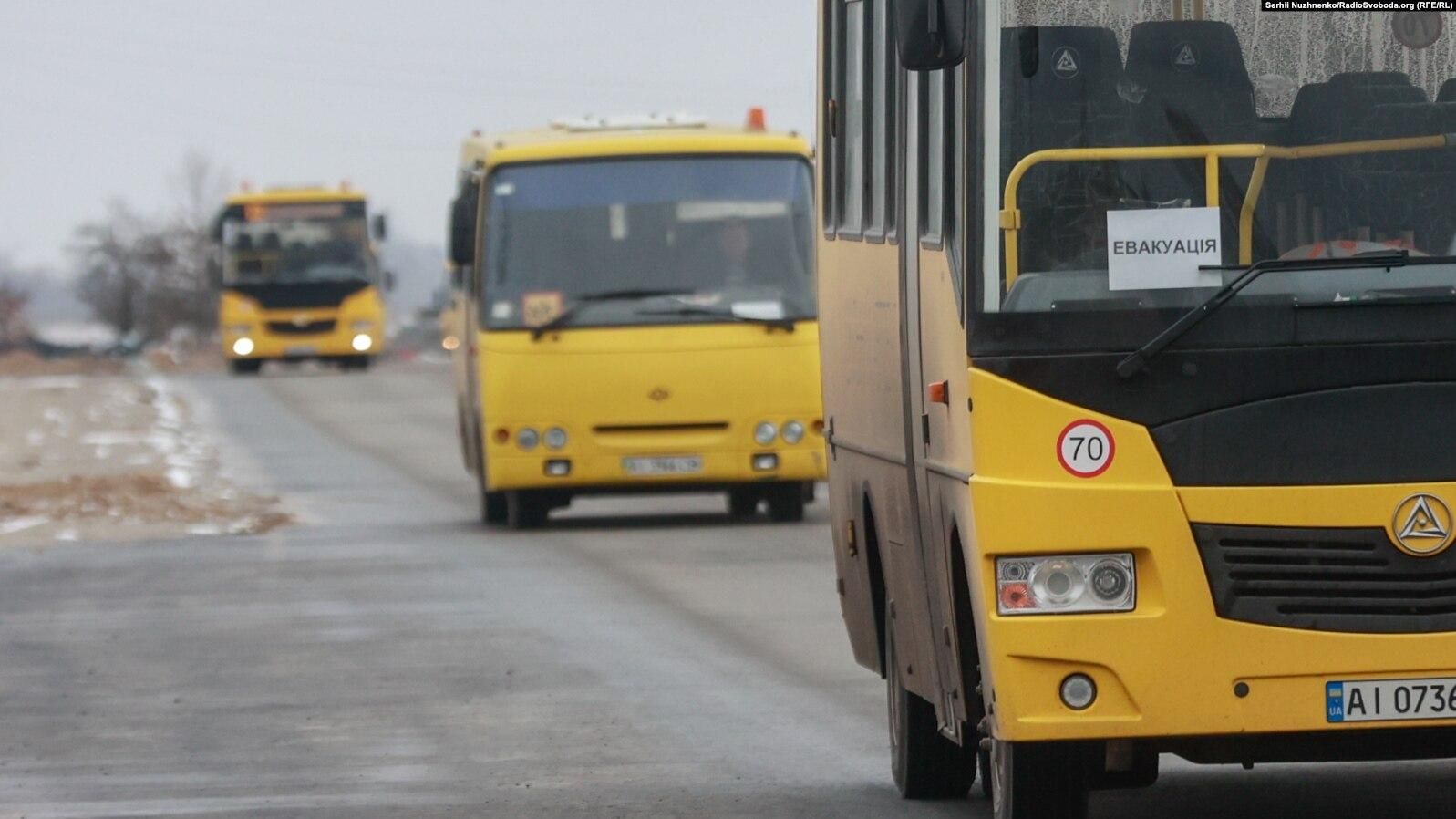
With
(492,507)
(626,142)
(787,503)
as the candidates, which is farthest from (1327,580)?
(492,507)

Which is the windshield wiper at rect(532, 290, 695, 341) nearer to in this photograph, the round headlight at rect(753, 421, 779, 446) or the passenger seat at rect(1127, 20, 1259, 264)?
the round headlight at rect(753, 421, 779, 446)

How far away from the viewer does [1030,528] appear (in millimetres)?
7781

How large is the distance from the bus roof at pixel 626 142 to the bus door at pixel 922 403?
15437mm

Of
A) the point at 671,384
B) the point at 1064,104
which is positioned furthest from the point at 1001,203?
the point at 671,384

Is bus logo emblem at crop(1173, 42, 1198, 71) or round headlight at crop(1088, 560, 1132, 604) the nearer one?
round headlight at crop(1088, 560, 1132, 604)

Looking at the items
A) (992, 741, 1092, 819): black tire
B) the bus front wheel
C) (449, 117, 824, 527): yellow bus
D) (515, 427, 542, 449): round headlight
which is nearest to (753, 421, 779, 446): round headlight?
(449, 117, 824, 527): yellow bus

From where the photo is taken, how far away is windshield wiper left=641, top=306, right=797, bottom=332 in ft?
79.9

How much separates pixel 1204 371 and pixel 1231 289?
0.65 ft

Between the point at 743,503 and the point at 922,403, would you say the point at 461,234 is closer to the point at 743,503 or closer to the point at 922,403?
the point at 743,503

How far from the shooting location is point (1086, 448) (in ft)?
25.6

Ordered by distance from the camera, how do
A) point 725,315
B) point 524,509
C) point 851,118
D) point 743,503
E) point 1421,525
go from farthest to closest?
point 743,503
point 524,509
point 725,315
point 851,118
point 1421,525

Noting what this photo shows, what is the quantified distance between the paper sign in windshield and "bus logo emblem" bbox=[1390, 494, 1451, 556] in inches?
26.3

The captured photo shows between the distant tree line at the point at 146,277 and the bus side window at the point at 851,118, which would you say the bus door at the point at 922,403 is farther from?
the distant tree line at the point at 146,277

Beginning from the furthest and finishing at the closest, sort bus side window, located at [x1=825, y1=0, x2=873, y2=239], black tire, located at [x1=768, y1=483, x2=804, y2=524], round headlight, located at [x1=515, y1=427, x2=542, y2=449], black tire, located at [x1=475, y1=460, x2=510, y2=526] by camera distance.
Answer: black tire, located at [x1=475, y1=460, x2=510, y2=526]
black tire, located at [x1=768, y1=483, x2=804, y2=524]
round headlight, located at [x1=515, y1=427, x2=542, y2=449]
bus side window, located at [x1=825, y1=0, x2=873, y2=239]
